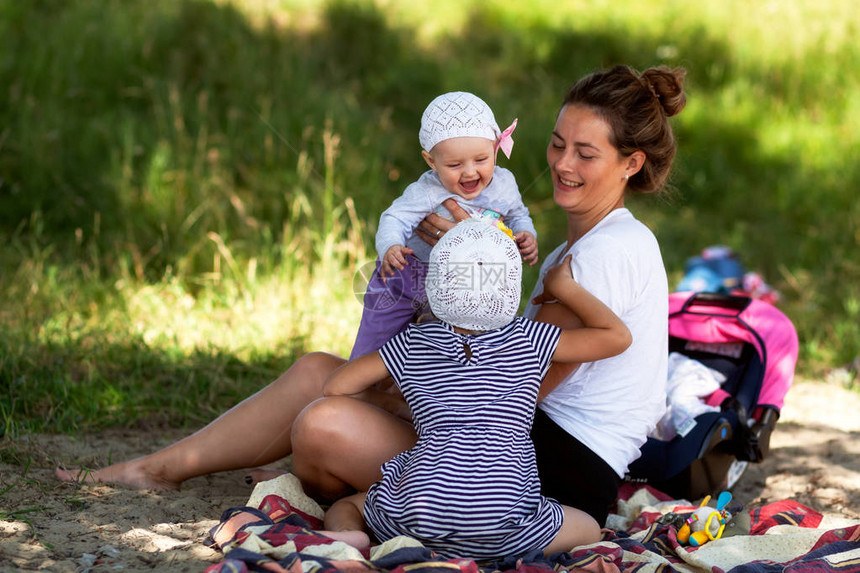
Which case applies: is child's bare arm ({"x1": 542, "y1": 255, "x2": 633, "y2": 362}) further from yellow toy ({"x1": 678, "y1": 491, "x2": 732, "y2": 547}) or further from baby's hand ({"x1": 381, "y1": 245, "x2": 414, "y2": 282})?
yellow toy ({"x1": 678, "y1": 491, "x2": 732, "y2": 547})

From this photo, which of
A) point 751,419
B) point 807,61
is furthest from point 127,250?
point 807,61

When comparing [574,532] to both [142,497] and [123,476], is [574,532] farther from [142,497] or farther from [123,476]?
[123,476]

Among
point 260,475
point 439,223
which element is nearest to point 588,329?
point 439,223

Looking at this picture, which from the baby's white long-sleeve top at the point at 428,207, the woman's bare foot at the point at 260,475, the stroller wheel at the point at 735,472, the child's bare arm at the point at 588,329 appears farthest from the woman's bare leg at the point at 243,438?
the stroller wheel at the point at 735,472

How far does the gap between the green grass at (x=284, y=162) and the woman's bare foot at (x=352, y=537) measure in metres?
1.58

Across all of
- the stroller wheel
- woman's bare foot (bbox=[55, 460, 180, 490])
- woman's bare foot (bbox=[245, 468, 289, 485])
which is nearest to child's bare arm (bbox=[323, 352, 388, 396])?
woman's bare foot (bbox=[245, 468, 289, 485])

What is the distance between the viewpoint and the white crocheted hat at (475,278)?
2473 millimetres

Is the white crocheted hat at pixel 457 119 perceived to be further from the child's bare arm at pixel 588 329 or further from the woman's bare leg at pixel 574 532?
the woman's bare leg at pixel 574 532

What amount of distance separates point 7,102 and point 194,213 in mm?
1723

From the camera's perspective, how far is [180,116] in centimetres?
583

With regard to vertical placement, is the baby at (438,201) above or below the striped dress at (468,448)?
above

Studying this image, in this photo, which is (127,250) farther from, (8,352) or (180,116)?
(8,352)

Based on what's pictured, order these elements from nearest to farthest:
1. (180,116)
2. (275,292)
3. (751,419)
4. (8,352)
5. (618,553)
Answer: (618,553) < (751,419) < (8,352) < (275,292) < (180,116)

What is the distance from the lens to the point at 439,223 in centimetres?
289
